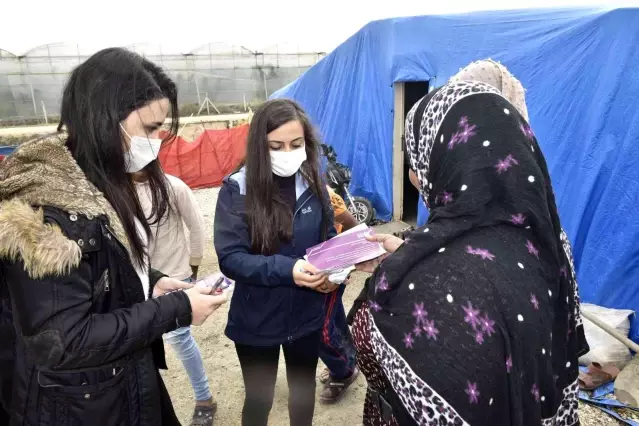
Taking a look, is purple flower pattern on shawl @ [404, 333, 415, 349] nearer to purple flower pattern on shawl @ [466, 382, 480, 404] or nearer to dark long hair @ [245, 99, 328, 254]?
purple flower pattern on shawl @ [466, 382, 480, 404]

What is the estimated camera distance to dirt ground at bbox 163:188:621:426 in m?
2.91

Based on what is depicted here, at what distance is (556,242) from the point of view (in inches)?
46.5

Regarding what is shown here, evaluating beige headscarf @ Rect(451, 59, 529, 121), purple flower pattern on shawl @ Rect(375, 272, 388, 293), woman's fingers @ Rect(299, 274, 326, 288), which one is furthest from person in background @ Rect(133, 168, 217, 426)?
beige headscarf @ Rect(451, 59, 529, 121)

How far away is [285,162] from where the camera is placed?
210 cm

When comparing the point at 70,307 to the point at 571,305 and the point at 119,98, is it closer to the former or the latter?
the point at 119,98

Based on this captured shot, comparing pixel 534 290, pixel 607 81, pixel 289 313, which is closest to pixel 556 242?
pixel 534 290

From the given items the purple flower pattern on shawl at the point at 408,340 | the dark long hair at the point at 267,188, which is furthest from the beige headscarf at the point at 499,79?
the purple flower pattern on shawl at the point at 408,340

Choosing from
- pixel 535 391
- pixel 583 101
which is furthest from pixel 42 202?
pixel 583 101

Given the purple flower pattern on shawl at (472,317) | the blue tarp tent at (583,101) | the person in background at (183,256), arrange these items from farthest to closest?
the blue tarp tent at (583,101) → the person in background at (183,256) → the purple flower pattern on shawl at (472,317)

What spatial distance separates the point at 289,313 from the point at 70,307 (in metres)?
1.04

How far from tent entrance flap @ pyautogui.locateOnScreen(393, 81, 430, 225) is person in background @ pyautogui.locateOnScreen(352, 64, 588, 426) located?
5.49 meters

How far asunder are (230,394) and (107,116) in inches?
98.1

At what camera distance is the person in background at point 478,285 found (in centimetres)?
108

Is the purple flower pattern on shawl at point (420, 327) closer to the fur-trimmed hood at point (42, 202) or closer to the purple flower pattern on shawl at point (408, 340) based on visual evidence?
the purple flower pattern on shawl at point (408, 340)
